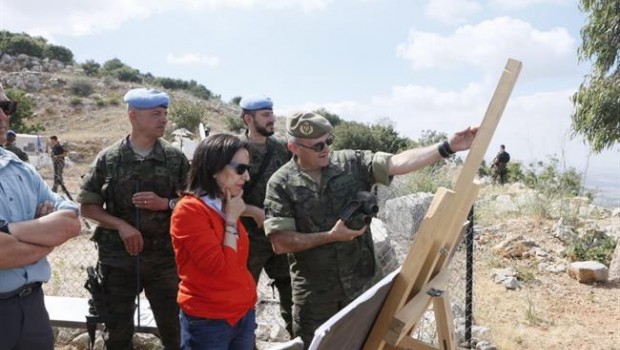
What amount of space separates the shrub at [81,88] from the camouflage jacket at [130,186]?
3942 cm

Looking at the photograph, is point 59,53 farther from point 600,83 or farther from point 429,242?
point 429,242

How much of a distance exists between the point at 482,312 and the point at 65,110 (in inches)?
1420

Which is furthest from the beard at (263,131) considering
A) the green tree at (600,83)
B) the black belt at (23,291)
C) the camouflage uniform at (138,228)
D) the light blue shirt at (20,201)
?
the green tree at (600,83)

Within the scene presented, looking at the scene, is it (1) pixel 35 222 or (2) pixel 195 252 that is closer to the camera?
(1) pixel 35 222

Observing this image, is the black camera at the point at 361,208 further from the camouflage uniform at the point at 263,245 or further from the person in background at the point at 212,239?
the camouflage uniform at the point at 263,245

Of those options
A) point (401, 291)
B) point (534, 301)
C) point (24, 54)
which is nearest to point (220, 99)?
point (24, 54)

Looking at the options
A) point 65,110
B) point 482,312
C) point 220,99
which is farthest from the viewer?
point 220,99

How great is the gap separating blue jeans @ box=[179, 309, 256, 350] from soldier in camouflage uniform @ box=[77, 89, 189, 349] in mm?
877

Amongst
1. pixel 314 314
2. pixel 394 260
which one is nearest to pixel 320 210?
pixel 314 314

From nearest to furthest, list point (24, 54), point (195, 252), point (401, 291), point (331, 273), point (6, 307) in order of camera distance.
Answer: point (401, 291)
point (6, 307)
point (195, 252)
point (331, 273)
point (24, 54)

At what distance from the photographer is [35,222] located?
2.15 m

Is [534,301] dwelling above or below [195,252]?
below

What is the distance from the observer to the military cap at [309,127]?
2.67 meters

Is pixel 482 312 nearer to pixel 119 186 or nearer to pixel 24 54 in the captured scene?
pixel 119 186
